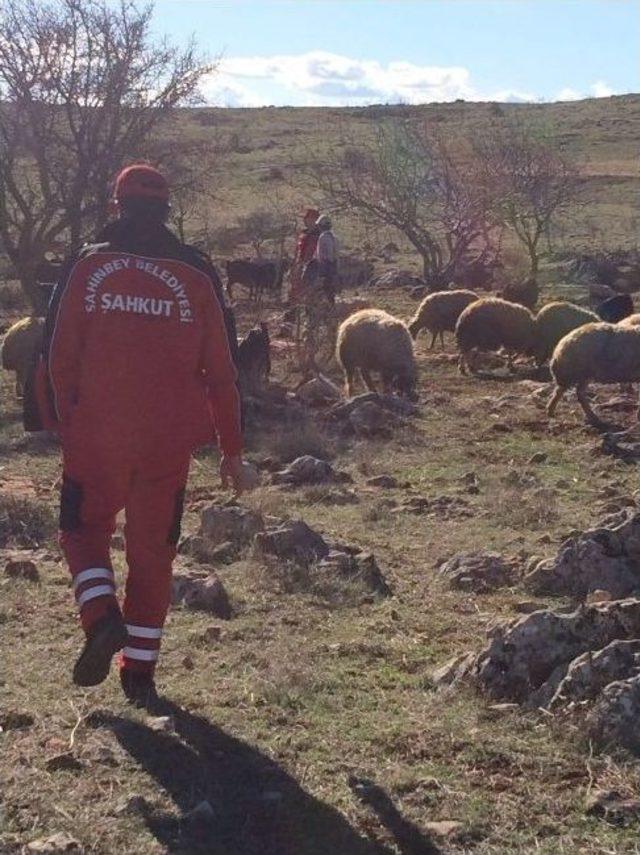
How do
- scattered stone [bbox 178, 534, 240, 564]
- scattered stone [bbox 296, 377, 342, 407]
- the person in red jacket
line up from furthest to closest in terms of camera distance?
scattered stone [bbox 296, 377, 342, 407], scattered stone [bbox 178, 534, 240, 564], the person in red jacket

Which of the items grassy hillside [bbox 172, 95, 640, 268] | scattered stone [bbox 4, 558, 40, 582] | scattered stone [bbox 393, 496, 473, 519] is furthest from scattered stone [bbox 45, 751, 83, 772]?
grassy hillside [bbox 172, 95, 640, 268]

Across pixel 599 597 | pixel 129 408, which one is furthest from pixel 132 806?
pixel 599 597

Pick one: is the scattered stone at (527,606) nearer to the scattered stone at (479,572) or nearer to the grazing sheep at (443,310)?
the scattered stone at (479,572)

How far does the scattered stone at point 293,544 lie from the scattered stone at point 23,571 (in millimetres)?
1178

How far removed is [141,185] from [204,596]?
2.16 m

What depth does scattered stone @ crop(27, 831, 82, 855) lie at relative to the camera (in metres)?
3.34

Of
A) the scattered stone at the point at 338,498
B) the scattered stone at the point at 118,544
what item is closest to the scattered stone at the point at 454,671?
the scattered stone at the point at 118,544

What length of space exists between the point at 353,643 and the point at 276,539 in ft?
5.07

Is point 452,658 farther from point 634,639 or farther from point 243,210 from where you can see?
point 243,210

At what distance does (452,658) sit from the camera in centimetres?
515

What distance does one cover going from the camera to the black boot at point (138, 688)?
4.38 meters

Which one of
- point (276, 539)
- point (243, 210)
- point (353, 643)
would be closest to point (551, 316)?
point (276, 539)

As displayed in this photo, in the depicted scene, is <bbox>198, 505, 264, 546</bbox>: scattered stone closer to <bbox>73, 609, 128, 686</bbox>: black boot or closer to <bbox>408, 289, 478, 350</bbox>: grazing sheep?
<bbox>73, 609, 128, 686</bbox>: black boot

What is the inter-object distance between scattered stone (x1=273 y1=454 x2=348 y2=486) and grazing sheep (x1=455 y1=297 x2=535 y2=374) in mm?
6319
